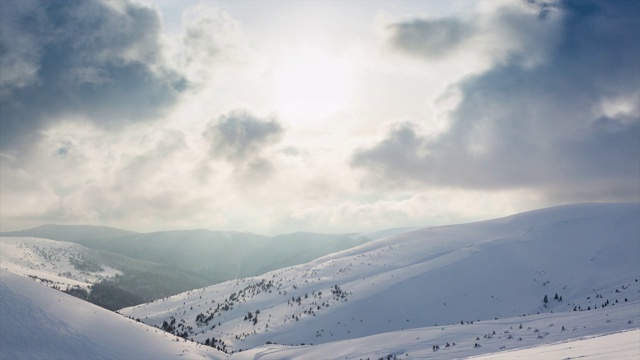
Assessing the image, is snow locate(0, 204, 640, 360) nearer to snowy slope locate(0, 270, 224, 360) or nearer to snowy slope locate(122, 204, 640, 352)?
snowy slope locate(0, 270, 224, 360)

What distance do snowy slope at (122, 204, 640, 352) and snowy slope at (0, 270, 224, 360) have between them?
27474 millimetres

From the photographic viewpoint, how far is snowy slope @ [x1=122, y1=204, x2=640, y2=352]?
6381cm

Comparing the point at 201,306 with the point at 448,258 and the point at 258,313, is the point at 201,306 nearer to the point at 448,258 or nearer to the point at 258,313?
the point at 258,313

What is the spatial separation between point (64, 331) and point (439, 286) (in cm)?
6361

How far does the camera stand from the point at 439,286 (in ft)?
245

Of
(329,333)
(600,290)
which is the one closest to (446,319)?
(329,333)

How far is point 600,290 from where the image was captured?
60188 mm

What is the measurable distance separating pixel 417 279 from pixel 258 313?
1287 inches

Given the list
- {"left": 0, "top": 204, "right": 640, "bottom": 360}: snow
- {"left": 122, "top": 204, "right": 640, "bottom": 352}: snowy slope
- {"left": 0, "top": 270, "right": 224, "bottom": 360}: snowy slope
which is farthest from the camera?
{"left": 122, "top": 204, "right": 640, "bottom": 352}: snowy slope

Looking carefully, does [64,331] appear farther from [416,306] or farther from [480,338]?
[416,306]

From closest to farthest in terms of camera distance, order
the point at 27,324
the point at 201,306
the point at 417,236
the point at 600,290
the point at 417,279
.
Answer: the point at 27,324, the point at 600,290, the point at 417,279, the point at 201,306, the point at 417,236

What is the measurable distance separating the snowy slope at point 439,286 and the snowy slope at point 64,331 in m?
27.5

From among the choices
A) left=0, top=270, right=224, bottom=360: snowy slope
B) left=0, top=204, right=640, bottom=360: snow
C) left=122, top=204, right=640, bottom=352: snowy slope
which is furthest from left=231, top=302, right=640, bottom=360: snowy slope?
left=122, top=204, right=640, bottom=352: snowy slope

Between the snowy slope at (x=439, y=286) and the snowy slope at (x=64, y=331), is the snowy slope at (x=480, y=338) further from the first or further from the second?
Result: the snowy slope at (x=439, y=286)
